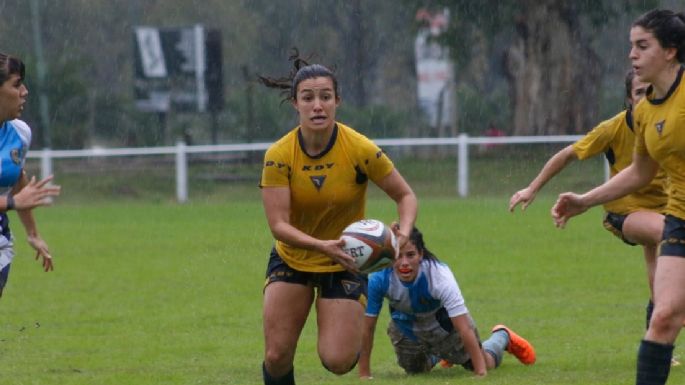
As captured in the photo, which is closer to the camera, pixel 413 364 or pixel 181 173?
pixel 413 364

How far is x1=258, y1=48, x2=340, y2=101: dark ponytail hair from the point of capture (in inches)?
284

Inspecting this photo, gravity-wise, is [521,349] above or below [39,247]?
below

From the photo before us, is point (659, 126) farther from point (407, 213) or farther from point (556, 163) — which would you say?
point (556, 163)

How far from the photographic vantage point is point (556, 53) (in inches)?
1319

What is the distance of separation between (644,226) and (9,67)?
402cm

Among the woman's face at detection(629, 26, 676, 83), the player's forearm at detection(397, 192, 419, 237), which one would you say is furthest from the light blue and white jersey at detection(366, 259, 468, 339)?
the woman's face at detection(629, 26, 676, 83)

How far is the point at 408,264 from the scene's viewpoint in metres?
8.91

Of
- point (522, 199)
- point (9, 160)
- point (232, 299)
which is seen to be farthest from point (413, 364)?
point (232, 299)

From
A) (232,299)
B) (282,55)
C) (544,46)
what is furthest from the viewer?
(282,55)

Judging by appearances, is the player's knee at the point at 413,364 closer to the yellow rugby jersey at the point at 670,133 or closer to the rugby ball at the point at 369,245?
the rugby ball at the point at 369,245

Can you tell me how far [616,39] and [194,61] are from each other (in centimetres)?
2502

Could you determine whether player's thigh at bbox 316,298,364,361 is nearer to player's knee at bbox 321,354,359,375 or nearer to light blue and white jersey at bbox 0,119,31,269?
player's knee at bbox 321,354,359,375

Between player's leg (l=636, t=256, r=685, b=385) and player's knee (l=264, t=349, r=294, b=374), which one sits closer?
player's leg (l=636, t=256, r=685, b=385)

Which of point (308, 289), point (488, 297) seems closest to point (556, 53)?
point (488, 297)
